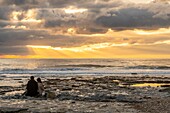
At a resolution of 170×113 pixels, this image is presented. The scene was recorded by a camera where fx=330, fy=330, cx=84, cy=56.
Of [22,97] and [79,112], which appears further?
[22,97]

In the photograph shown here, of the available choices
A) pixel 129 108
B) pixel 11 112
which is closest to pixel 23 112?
pixel 11 112

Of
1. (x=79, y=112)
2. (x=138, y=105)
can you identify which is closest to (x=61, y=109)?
(x=79, y=112)

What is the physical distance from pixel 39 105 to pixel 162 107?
8.17m

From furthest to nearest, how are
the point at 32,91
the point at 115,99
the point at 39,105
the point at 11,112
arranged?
1. the point at 32,91
2. the point at 115,99
3. the point at 39,105
4. the point at 11,112

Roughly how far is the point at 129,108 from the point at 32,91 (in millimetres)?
9872

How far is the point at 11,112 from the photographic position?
18.9 meters

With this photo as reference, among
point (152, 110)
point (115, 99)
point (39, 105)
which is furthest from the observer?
point (115, 99)

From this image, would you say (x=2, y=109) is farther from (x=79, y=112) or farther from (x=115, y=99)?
(x=115, y=99)

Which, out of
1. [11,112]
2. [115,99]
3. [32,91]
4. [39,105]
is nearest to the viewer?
[11,112]

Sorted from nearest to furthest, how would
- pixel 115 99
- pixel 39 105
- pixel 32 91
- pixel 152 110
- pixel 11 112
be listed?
1. pixel 11 112
2. pixel 152 110
3. pixel 39 105
4. pixel 115 99
5. pixel 32 91

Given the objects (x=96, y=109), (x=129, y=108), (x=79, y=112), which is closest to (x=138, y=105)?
(x=129, y=108)

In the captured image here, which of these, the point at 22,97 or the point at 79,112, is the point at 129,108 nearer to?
the point at 79,112

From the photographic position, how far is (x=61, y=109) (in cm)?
2053

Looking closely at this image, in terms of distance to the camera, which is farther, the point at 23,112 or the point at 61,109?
the point at 61,109
